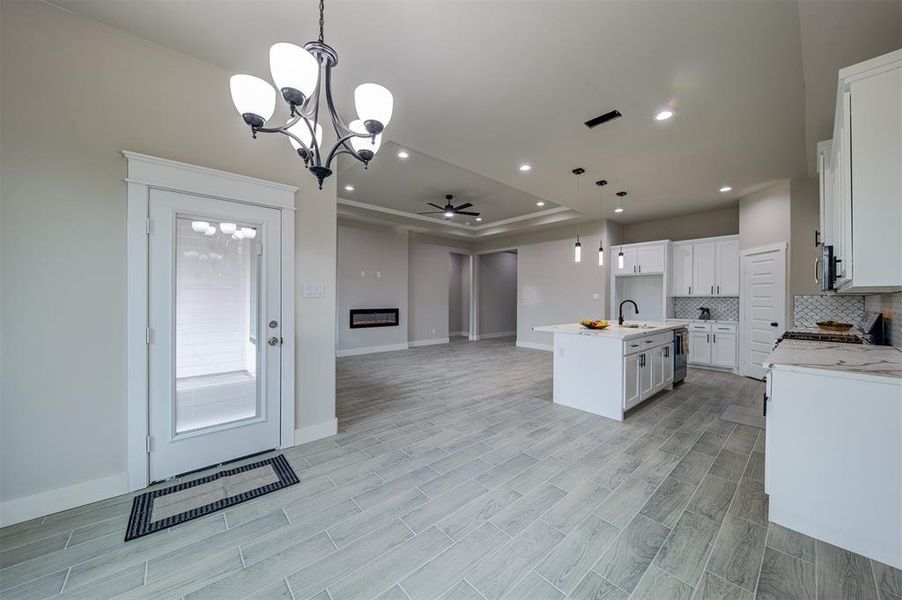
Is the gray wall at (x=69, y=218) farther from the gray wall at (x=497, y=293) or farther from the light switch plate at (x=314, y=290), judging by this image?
the gray wall at (x=497, y=293)

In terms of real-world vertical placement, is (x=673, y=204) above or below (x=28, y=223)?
above

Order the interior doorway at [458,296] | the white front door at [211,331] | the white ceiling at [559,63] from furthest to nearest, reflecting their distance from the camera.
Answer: the interior doorway at [458,296] → the white front door at [211,331] → the white ceiling at [559,63]

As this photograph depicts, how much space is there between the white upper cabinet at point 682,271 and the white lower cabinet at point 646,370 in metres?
2.42

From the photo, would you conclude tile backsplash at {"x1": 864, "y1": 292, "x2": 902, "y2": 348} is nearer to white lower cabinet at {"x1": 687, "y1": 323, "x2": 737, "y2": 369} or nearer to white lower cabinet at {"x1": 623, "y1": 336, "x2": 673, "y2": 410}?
white lower cabinet at {"x1": 623, "y1": 336, "x2": 673, "y2": 410}

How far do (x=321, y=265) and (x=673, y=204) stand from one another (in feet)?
20.6

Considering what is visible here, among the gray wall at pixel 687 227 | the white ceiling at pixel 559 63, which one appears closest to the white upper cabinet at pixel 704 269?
the gray wall at pixel 687 227

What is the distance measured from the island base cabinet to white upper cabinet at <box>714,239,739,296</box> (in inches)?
191

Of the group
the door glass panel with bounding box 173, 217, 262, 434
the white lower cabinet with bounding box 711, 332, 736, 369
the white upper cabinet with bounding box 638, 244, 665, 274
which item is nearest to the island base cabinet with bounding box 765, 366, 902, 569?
the door glass panel with bounding box 173, 217, 262, 434

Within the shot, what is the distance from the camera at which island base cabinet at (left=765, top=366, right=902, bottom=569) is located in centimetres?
160

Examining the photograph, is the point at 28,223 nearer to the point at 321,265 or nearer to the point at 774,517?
the point at 321,265

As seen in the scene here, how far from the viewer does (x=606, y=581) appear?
59.9 inches

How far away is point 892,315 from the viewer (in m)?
2.72

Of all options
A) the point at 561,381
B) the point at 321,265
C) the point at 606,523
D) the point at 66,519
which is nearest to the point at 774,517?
the point at 606,523

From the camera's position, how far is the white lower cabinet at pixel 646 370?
3529mm
